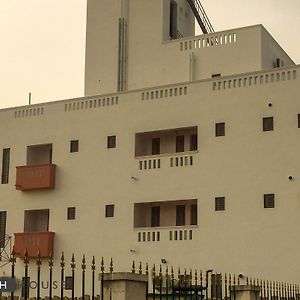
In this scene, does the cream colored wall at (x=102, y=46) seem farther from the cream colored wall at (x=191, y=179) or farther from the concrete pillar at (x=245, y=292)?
the concrete pillar at (x=245, y=292)

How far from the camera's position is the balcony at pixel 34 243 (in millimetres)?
32156

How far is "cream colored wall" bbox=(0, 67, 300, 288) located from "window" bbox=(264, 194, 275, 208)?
0.54ft

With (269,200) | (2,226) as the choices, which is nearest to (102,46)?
(2,226)

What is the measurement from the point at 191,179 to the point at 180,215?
2.23 metres

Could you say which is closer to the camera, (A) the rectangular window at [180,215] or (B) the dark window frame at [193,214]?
(B) the dark window frame at [193,214]

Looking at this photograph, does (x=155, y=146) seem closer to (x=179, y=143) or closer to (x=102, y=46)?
(x=179, y=143)

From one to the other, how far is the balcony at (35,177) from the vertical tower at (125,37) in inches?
179

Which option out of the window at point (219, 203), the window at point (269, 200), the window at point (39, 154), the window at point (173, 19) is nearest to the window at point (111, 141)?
the window at point (39, 154)

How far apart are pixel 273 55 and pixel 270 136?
633cm

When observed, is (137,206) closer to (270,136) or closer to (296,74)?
(270,136)

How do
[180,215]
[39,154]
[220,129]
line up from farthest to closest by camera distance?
[39,154] < [180,215] < [220,129]

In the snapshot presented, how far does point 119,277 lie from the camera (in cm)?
1162

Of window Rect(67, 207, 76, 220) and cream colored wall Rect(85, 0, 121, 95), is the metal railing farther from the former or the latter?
window Rect(67, 207, 76, 220)

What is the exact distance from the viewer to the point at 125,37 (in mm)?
35188
